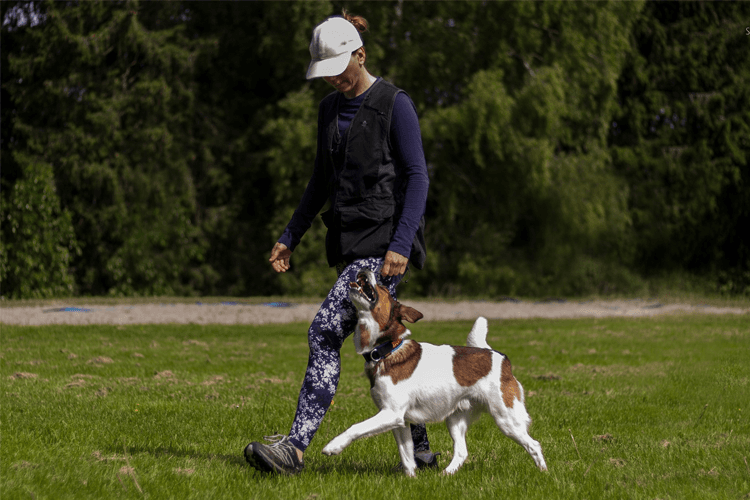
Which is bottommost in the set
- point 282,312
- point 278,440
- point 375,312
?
point 282,312

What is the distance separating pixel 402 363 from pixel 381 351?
0.14 m

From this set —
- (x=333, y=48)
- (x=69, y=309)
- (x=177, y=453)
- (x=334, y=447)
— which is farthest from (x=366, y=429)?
(x=69, y=309)

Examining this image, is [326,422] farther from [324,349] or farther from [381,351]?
[381,351]

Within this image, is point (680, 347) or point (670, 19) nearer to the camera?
point (680, 347)

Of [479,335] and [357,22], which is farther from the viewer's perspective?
[479,335]

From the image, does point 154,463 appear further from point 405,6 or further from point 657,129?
point 657,129

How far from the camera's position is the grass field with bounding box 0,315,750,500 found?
414cm

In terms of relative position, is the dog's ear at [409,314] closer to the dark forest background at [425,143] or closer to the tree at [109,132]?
the dark forest background at [425,143]

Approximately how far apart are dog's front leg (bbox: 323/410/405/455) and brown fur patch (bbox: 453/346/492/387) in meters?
0.42

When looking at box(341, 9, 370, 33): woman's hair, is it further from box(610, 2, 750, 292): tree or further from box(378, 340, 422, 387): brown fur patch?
box(610, 2, 750, 292): tree

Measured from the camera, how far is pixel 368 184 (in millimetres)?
4191

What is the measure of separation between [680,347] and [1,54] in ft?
68.6

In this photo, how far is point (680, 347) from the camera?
37.9ft

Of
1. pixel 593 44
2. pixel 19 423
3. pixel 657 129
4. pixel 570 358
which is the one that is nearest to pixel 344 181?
pixel 19 423
